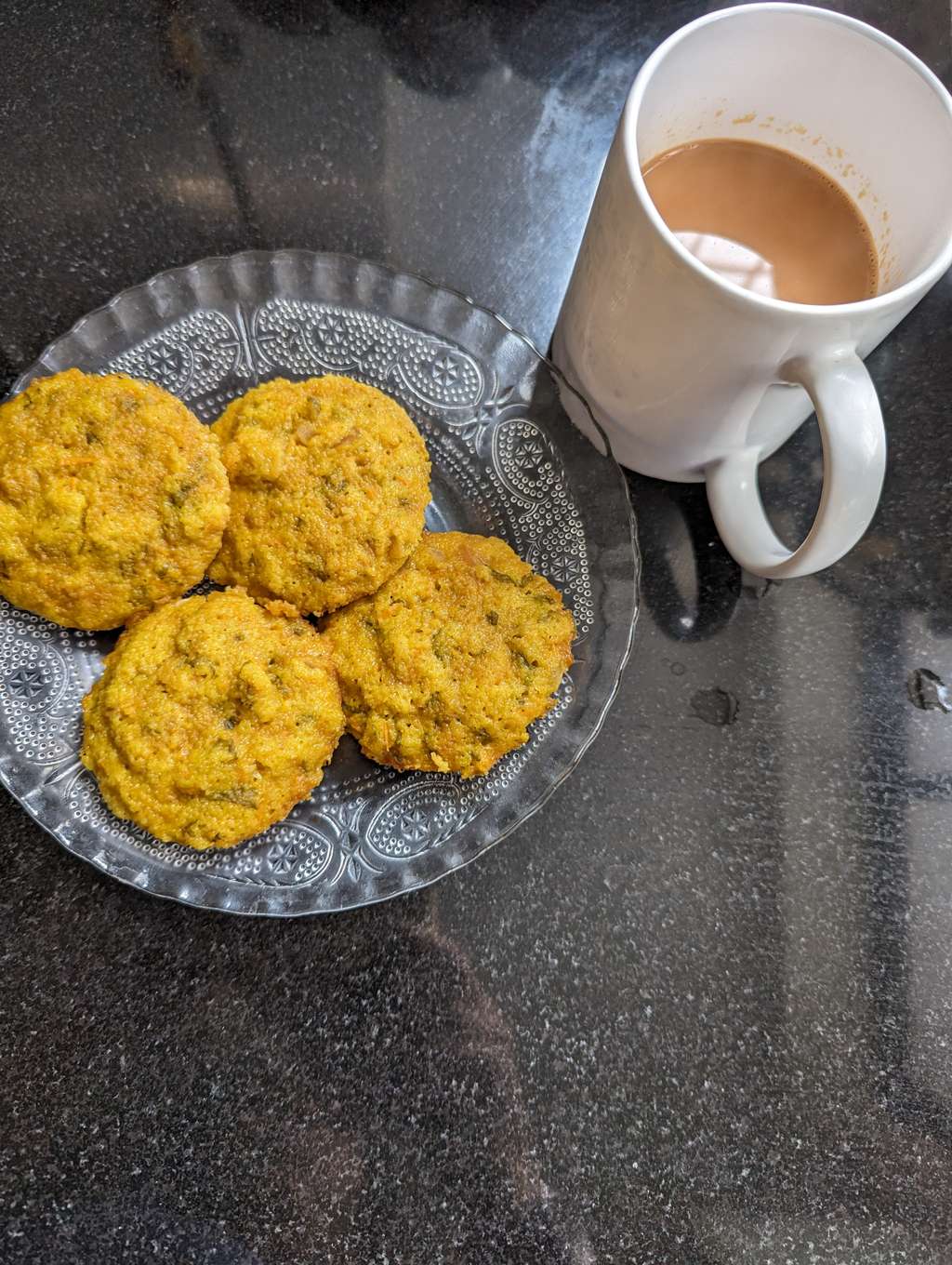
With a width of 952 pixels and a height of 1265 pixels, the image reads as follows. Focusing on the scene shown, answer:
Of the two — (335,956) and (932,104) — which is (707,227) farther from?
(335,956)

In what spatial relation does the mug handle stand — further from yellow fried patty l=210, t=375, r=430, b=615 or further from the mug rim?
yellow fried patty l=210, t=375, r=430, b=615

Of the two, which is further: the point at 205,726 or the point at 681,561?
the point at 681,561

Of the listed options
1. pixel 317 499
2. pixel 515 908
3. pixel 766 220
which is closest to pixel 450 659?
pixel 317 499

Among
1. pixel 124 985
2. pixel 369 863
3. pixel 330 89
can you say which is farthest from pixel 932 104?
pixel 124 985

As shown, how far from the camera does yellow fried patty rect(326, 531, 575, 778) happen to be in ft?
2.48

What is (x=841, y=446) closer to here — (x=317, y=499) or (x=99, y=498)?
(x=317, y=499)

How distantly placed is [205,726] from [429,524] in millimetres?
304

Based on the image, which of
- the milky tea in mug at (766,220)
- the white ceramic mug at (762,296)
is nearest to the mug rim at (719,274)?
the white ceramic mug at (762,296)

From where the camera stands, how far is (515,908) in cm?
87

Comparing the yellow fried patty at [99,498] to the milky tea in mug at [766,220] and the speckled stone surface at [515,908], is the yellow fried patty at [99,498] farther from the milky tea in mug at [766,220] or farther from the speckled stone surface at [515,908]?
the milky tea in mug at [766,220]

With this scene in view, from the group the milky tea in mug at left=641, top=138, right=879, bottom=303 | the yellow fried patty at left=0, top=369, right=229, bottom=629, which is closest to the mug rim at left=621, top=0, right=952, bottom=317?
the milky tea in mug at left=641, top=138, right=879, bottom=303

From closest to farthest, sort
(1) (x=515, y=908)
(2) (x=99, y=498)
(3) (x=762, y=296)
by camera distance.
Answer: (3) (x=762, y=296) → (2) (x=99, y=498) → (1) (x=515, y=908)

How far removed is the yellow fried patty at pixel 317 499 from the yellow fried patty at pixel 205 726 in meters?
0.05

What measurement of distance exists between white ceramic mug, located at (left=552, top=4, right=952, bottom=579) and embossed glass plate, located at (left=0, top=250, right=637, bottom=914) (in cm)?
10
